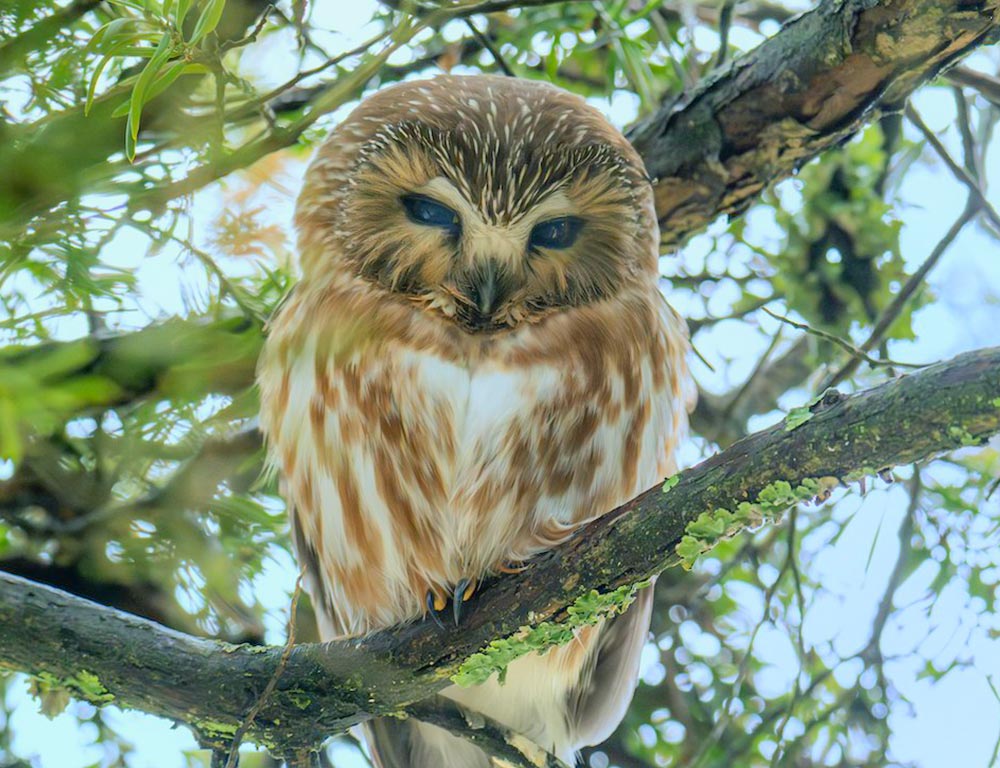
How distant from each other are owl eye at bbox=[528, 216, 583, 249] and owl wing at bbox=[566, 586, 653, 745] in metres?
0.87

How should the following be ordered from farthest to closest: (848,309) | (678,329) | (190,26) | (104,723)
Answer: (848,309) → (104,723) → (678,329) → (190,26)

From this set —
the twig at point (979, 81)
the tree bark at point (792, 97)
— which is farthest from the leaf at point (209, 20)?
the twig at point (979, 81)

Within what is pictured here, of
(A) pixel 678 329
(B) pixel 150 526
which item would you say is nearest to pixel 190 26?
(B) pixel 150 526

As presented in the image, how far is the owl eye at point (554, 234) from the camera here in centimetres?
253

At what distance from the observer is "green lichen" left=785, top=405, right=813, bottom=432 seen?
62.2 inches

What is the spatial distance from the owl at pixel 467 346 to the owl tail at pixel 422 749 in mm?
353

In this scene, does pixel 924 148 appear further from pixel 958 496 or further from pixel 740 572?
pixel 740 572

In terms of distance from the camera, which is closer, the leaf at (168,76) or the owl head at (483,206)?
the leaf at (168,76)

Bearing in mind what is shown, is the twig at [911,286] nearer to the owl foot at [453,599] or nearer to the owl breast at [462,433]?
the owl breast at [462,433]

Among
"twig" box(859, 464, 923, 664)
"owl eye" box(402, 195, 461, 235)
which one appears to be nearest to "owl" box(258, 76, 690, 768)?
"owl eye" box(402, 195, 461, 235)

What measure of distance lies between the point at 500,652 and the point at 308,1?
3.62 ft

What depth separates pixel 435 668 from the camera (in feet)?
6.81

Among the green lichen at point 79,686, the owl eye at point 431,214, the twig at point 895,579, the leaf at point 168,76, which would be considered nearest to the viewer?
the leaf at point 168,76

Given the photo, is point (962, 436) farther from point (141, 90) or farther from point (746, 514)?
point (141, 90)
